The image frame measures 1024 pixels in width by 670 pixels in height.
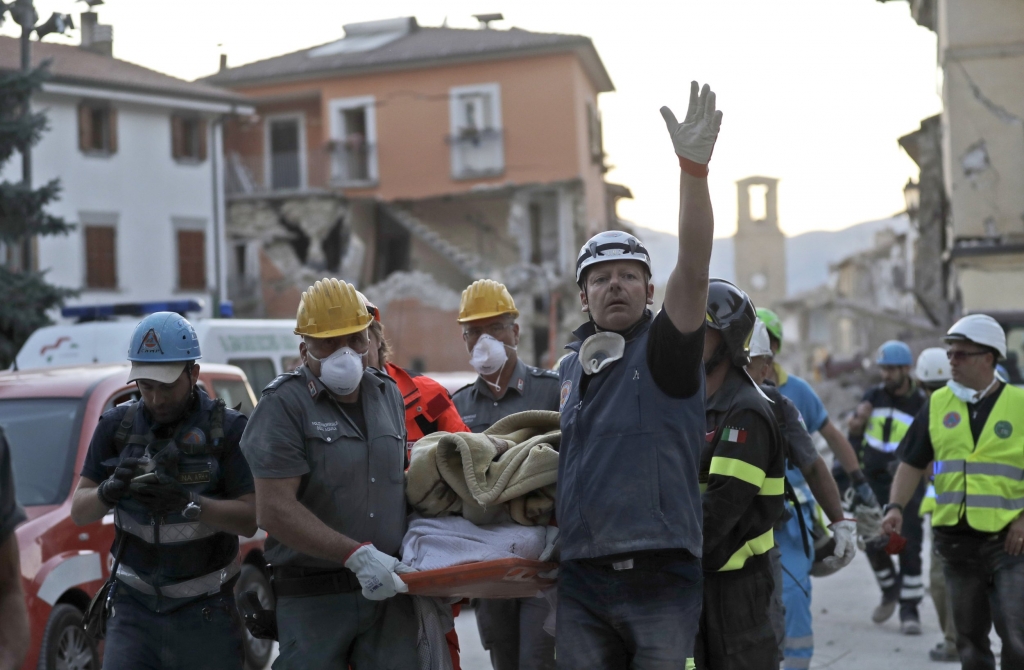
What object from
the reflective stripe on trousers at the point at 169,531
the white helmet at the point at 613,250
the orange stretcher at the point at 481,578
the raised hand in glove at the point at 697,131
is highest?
the raised hand in glove at the point at 697,131

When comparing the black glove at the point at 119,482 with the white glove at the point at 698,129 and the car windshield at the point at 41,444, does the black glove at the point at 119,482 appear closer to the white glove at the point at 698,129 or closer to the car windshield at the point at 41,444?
the white glove at the point at 698,129

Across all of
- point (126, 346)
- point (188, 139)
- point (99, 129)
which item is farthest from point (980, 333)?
point (188, 139)

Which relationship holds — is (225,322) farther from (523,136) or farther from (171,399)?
(523,136)

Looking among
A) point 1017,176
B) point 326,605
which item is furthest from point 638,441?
point 1017,176

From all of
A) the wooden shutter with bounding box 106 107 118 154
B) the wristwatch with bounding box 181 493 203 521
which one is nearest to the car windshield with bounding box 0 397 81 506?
the wristwatch with bounding box 181 493 203 521

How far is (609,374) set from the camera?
153 inches

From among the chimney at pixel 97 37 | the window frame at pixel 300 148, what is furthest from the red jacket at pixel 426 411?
the chimney at pixel 97 37

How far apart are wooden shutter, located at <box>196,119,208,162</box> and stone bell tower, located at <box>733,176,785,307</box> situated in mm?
54029

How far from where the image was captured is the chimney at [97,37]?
1492 inches

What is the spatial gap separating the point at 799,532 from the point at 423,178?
3301 cm

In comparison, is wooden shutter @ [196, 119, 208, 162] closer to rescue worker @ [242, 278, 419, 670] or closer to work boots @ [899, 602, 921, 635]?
work boots @ [899, 602, 921, 635]

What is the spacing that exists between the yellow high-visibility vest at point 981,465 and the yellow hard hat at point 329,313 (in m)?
3.32

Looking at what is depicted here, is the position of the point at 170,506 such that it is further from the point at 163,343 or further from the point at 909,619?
the point at 909,619

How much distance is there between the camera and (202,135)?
35.8 metres
